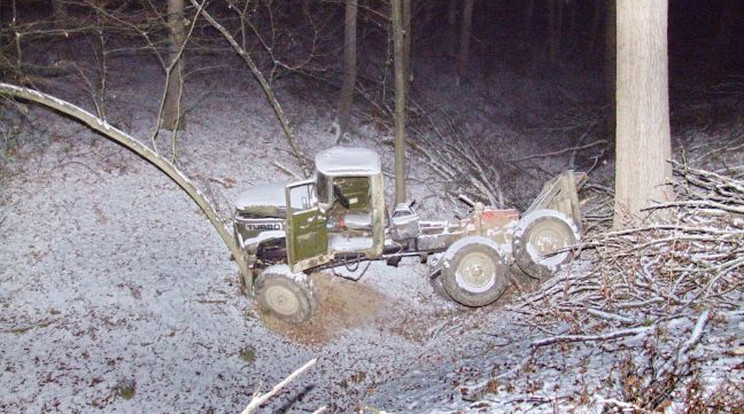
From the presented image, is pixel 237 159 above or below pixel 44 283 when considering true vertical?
above

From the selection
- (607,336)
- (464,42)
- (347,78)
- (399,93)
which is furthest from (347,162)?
(464,42)

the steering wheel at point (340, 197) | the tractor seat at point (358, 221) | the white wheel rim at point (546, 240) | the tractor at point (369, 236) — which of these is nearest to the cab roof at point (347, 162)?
the tractor at point (369, 236)

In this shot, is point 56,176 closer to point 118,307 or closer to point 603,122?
point 118,307

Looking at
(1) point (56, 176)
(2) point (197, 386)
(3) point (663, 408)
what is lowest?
(2) point (197, 386)

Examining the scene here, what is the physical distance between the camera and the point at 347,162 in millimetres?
8766

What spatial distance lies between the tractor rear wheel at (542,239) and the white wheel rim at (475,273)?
0.49 meters

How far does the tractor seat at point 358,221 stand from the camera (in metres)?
8.98

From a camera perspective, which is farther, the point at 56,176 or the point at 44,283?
the point at 56,176

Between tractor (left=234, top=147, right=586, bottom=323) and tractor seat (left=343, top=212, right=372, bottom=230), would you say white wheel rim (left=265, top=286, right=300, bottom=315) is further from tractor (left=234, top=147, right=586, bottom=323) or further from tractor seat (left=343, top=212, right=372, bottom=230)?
tractor seat (left=343, top=212, right=372, bottom=230)

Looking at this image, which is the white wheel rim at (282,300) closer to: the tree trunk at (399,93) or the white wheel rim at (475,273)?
the white wheel rim at (475,273)

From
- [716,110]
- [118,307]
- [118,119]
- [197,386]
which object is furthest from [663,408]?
[716,110]

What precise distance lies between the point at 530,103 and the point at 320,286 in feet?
46.9

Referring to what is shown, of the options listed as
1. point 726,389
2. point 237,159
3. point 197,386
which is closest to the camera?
point 726,389

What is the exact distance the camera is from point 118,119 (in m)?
13.7
